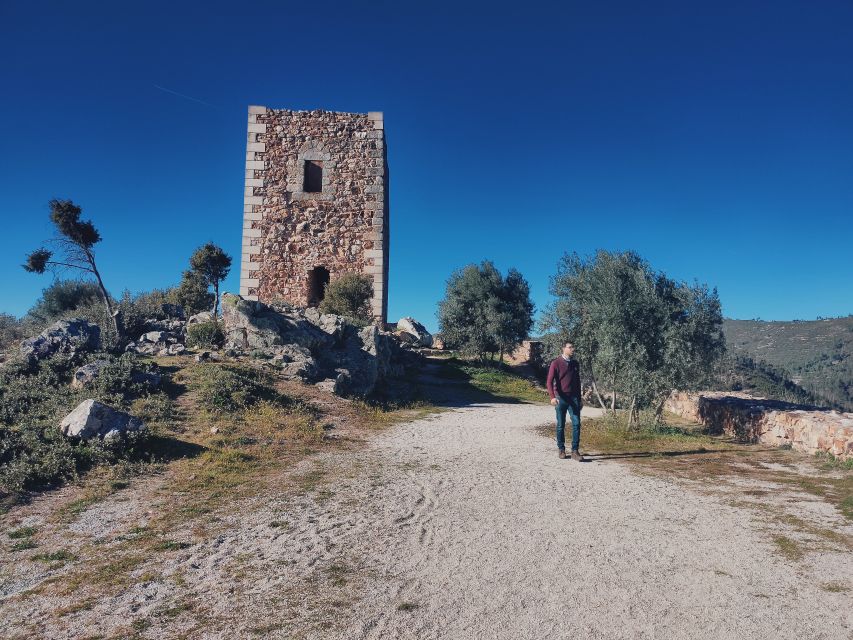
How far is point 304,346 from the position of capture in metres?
13.6

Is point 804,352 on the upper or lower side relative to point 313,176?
lower

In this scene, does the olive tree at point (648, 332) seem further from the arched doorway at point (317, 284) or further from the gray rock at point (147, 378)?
the arched doorway at point (317, 284)

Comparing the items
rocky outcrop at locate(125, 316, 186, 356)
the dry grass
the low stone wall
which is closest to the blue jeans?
the dry grass

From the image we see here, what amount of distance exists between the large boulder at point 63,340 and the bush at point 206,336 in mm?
2580

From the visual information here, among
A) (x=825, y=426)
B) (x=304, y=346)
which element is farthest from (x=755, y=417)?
(x=304, y=346)

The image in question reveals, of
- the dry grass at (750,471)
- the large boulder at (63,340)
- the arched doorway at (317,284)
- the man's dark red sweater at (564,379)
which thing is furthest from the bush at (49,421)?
the arched doorway at (317,284)

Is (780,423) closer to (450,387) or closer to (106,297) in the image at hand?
(450,387)

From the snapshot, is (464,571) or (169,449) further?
(169,449)

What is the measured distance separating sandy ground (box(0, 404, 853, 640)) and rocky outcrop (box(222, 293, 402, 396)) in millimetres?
6285

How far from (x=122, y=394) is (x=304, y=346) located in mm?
5015

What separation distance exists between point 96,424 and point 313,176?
15.0m

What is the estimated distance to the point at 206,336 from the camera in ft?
45.5

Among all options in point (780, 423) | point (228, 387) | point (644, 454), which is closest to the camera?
point (644, 454)

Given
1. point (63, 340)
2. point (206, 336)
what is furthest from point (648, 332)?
point (63, 340)
